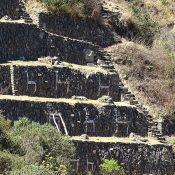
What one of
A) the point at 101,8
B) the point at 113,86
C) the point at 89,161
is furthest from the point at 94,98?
the point at 101,8

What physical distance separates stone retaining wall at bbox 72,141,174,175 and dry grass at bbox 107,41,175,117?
12.1 feet

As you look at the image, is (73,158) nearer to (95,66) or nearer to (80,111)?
(80,111)

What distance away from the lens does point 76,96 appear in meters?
41.3

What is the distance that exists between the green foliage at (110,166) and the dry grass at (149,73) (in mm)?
6488

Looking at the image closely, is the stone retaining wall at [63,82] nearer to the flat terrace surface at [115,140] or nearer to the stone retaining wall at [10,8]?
the flat terrace surface at [115,140]

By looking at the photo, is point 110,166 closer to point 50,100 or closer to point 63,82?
point 50,100

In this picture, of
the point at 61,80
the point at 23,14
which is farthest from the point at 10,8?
the point at 61,80

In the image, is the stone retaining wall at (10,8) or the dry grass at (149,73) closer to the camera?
the stone retaining wall at (10,8)

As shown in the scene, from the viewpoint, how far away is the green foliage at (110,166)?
1517 inches

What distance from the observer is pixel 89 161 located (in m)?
39.3

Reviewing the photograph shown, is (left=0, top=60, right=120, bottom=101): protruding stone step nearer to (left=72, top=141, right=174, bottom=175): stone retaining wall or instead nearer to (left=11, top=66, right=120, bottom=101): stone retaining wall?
(left=11, top=66, right=120, bottom=101): stone retaining wall

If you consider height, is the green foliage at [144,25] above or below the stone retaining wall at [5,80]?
above

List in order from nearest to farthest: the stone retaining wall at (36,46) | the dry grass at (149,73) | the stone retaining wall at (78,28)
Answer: the stone retaining wall at (36,46), the stone retaining wall at (78,28), the dry grass at (149,73)

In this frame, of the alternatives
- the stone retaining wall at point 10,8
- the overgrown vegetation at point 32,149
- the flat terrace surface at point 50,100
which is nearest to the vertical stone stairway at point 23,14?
the stone retaining wall at point 10,8
